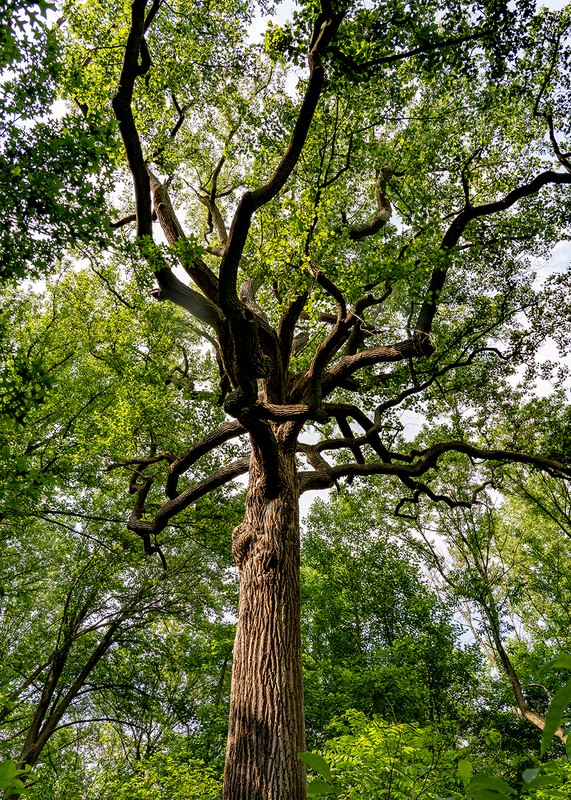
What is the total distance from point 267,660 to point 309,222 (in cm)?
465

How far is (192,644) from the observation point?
→ 12867mm

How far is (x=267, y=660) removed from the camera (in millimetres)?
4090

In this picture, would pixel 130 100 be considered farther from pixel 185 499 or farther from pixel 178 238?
pixel 185 499

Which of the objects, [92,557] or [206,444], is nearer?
[206,444]

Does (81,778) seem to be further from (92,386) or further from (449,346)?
(449,346)

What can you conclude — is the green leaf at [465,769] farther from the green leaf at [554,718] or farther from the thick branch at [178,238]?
the thick branch at [178,238]

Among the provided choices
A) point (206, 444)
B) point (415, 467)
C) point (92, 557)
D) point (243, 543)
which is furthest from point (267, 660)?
point (92, 557)

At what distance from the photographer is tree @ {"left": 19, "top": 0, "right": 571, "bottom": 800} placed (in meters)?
4.04

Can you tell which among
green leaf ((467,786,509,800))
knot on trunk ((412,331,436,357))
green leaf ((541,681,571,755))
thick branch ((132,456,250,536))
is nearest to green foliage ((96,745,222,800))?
thick branch ((132,456,250,536))

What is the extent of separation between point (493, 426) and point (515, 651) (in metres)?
10.3

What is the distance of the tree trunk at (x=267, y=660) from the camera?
3518mm

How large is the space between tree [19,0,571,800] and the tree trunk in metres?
0.02

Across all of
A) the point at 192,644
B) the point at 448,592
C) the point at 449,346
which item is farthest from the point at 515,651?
the point at 449,346

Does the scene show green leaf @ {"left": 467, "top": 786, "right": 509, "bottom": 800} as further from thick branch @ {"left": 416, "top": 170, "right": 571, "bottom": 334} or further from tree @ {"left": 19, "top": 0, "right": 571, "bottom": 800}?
thick branch @ {"left": 416, "top": 170, "right": 571, "bottom": 334}
